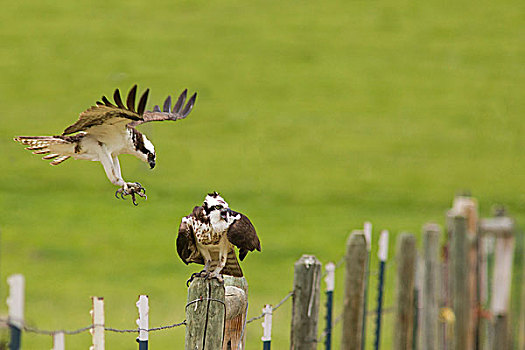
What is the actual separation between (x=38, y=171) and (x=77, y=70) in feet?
5.74

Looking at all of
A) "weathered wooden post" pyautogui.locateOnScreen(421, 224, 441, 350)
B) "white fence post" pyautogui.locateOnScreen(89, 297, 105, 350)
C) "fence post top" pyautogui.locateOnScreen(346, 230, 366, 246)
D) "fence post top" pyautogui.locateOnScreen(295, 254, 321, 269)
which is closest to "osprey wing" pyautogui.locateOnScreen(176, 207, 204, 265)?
"white fence post" pyautogui.locateOnScreen(89, 297, 105, 350)

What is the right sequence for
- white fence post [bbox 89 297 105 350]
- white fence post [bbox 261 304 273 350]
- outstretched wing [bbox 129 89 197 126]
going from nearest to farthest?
outstretched wing [bbox 129 89 197 126] < white fence post [bbox 89 297 105 350] < white fence post [bbox 261 304 273 350]

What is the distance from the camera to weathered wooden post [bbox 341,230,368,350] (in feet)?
13.1

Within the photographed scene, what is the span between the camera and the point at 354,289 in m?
4.04

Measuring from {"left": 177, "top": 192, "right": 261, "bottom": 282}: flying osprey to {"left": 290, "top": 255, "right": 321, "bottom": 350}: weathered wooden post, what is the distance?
949mm

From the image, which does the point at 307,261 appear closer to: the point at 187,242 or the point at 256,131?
the point at 187,242

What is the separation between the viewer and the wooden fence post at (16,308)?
6.32ft

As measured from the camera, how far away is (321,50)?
14.1 meters

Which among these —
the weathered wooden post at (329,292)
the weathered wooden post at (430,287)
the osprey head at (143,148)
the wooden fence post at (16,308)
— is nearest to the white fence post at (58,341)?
the wooden fence post at (16,308)

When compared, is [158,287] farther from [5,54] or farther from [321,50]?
[321,50]

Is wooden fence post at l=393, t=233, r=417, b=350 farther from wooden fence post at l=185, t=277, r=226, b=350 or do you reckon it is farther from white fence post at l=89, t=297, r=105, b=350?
white fence post at l=89, t=297, r=105, b=350

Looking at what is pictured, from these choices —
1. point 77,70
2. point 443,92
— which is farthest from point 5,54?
point 443,92

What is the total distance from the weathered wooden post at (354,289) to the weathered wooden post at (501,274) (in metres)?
1.62

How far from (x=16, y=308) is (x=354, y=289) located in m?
2.34
